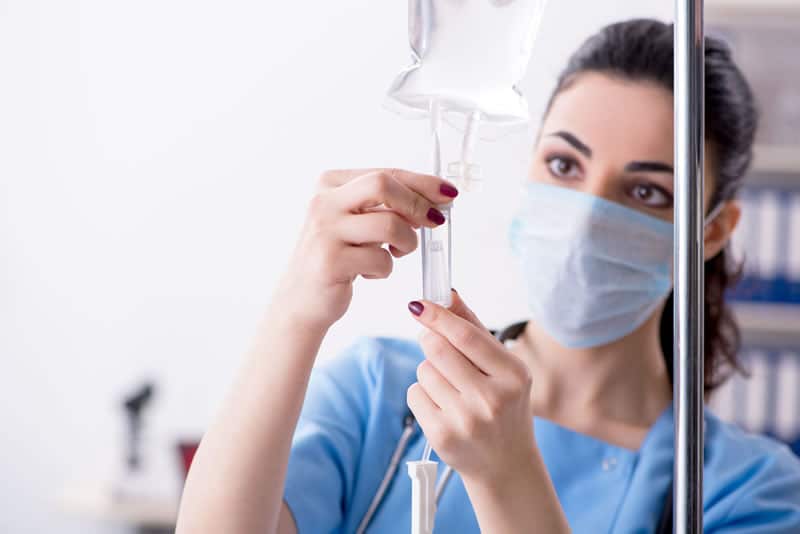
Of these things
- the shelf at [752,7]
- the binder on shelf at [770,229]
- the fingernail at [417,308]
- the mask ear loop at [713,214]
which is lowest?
the fingernail at [417,308]

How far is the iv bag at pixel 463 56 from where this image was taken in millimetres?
658

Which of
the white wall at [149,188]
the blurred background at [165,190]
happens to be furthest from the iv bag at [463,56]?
the white wall at [149,188]

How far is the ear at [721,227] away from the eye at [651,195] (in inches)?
4.7

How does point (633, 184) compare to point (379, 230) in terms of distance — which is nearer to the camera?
point (379, 230)

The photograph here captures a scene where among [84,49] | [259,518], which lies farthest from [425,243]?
[84,49]

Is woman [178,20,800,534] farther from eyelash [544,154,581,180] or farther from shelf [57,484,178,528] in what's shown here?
shelf [57,484,178,528]

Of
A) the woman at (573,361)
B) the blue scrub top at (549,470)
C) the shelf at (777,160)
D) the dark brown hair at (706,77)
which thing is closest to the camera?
the woman at (573,361)

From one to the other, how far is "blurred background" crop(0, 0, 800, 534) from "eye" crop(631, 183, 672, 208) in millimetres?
1112

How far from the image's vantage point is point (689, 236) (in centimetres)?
51

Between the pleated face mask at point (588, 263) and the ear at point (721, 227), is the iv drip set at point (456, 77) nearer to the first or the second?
the pleated face mask at point (588, 263)

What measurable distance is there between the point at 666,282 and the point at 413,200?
52cm

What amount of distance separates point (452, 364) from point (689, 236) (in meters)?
0.21

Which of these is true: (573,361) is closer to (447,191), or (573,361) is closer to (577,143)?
(577,143)

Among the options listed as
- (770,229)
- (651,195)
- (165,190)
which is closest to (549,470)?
(651,195)
